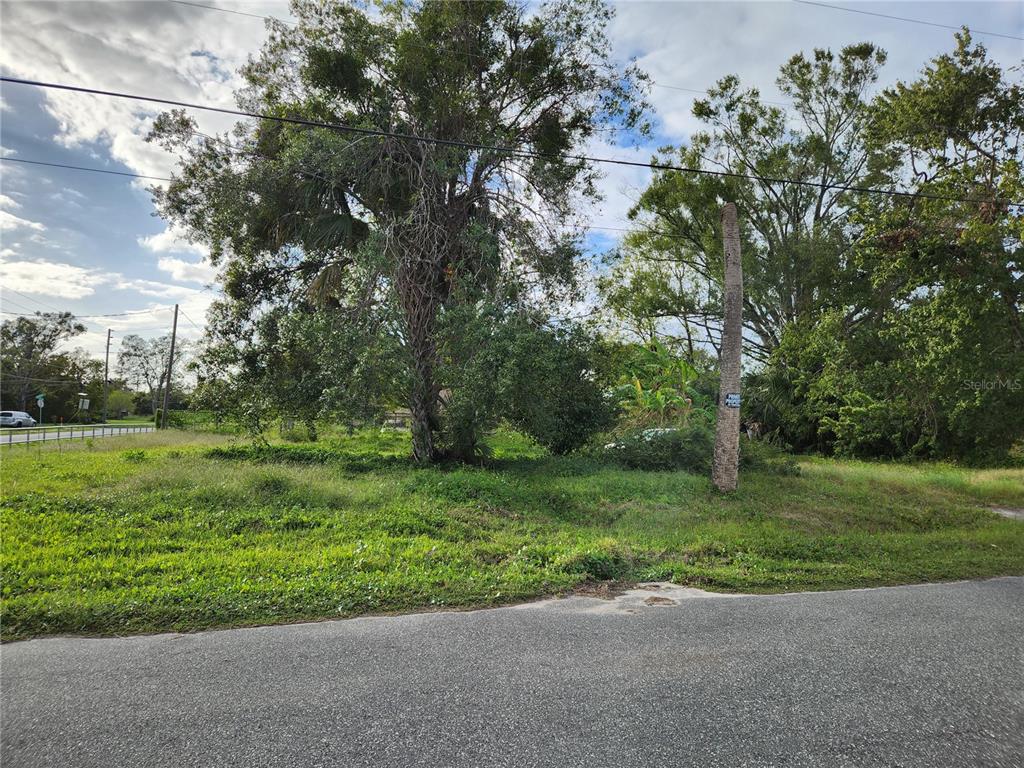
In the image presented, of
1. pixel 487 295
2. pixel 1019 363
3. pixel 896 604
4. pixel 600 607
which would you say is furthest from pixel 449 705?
pixel 1019 363

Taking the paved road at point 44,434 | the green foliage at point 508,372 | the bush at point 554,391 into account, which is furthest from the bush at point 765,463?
the paved road at point 44,434

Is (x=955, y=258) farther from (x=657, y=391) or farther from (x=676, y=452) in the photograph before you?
(x=657, y=391)

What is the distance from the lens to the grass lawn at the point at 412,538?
14.7 feet

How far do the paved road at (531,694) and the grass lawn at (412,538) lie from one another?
656 mm

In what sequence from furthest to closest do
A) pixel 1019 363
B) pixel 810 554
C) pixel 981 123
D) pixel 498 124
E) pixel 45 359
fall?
1. pixel 45 359
2. pixel 498 124
3. pixel 981 123
4. pixel 1019 363
5. pixel 810 554

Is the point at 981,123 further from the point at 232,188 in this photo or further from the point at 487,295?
the point at 232,188

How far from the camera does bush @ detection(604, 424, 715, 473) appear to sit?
1216cm

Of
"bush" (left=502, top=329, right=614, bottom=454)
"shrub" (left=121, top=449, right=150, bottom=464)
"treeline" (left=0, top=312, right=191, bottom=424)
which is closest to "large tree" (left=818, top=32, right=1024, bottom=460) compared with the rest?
"bush" (left=502, top=329, right=614, bottom=454)

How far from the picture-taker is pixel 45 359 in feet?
170

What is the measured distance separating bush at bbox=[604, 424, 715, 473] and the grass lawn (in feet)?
3.17

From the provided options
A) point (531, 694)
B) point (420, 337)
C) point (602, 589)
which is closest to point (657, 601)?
point (602, 589)

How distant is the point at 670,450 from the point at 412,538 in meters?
7.69

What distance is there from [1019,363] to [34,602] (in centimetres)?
1552

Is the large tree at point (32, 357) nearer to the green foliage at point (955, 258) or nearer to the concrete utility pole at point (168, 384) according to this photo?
the concrete utility pole at point (168, 384)
